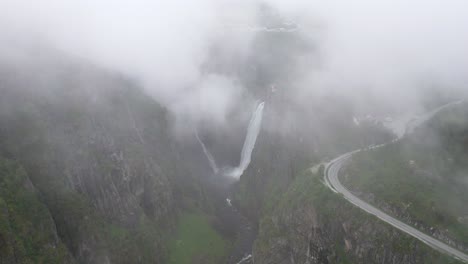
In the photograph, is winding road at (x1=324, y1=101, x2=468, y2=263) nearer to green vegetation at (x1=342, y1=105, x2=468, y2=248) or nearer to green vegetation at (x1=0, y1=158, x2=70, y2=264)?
green vegetation at (x1=342, y1=105, x2=468, y2=248)

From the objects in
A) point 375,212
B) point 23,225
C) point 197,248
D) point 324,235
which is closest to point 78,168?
point 23,225

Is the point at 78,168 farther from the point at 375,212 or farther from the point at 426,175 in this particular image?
the point at 426,175

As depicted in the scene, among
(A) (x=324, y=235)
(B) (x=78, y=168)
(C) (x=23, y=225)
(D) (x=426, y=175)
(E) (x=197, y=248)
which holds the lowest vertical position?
(E) (x=197, y=248)

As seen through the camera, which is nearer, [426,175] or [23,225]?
[23,225]

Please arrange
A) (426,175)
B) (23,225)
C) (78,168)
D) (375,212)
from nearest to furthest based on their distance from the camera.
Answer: (23,225) < (375,212) < (426,175) < (78,168)

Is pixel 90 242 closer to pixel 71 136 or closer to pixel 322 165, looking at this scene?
pixel 71 136

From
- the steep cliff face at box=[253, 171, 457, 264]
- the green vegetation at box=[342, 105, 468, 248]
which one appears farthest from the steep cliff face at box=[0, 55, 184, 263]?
the green vegetation at box=[342, 105, 468, 248]
